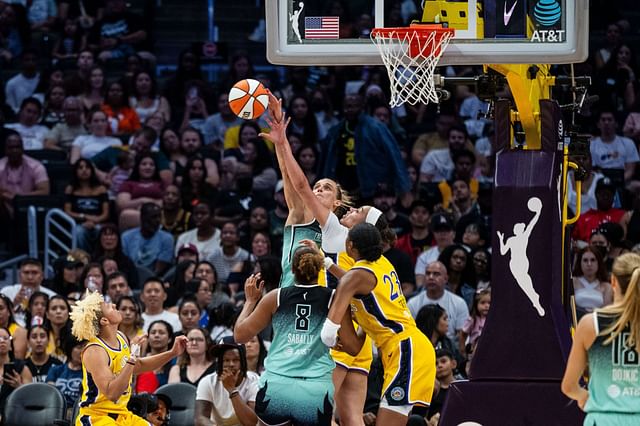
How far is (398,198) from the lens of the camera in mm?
16062

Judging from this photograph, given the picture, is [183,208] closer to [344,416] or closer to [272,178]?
[272,178]

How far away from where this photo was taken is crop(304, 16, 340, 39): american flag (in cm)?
1004

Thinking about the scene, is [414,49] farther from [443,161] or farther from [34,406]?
[443,161]

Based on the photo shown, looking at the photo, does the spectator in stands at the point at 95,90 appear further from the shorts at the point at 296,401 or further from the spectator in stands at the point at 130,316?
the shorts at the point at 296,401

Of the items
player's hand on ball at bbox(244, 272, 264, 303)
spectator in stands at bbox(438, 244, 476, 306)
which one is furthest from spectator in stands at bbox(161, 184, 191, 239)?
player's hand on ball at bbox(244, 272, 264, 303)

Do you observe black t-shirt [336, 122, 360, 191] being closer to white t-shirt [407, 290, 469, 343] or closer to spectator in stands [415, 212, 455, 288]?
spectator in stands [415, 212, 455, 288]

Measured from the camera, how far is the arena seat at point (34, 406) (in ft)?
39.1

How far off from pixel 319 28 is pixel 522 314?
2.55m

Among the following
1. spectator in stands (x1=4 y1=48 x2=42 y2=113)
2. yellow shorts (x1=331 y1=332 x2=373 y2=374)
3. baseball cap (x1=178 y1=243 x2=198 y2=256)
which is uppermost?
spectator in stands (x1=4 y1=48 x2=42 y2=113)

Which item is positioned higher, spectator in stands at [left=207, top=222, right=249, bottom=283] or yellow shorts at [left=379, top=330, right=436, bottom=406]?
spectator in stands at [left=207, top=222, right=249, bottom=283]

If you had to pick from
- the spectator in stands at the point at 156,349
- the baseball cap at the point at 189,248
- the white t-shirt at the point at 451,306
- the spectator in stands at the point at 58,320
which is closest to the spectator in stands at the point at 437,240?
the white t-shirt at the point at 451,306

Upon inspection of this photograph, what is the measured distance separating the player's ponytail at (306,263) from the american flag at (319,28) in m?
1.62

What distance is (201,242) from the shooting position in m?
15.5

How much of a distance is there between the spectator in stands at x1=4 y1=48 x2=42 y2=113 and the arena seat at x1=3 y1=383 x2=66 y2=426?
777 centimetres
